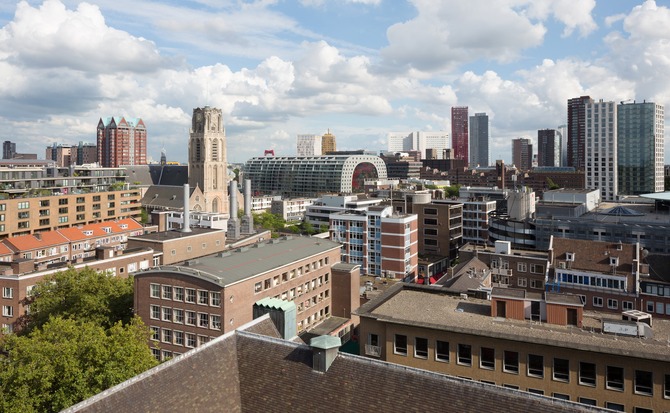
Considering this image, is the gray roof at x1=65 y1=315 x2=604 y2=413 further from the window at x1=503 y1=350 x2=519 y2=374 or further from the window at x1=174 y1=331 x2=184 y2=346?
the window at x1=174 y1=331 x2=184 y2=346

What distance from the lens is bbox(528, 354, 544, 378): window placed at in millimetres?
32781

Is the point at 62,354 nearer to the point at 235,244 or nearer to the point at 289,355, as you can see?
the point at 289,355

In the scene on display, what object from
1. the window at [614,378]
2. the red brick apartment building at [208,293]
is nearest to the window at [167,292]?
the red brick apartment building at [208,293]

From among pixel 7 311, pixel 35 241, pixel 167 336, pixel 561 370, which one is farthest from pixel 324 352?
pixel 35 241

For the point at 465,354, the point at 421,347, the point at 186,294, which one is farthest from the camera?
the point at 186,294

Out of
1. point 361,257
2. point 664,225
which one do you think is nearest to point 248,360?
point 361,257

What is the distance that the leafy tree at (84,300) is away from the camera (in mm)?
53938

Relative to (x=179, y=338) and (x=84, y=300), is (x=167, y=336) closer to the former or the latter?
(x=179, y=338)

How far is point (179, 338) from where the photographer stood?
5291 centimetres

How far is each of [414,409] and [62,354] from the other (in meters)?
25.3

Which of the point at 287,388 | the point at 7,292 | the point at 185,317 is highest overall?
the point at 287,388

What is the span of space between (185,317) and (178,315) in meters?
1.08

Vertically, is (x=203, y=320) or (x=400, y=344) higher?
(x=400, y=344)

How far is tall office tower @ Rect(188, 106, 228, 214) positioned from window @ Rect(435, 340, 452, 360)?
450 feet
